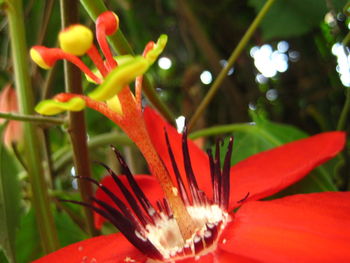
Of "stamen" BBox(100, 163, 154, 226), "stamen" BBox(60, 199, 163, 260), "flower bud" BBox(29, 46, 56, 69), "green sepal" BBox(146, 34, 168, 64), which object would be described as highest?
"flower bud" BBox(29, 46, 56, 69)

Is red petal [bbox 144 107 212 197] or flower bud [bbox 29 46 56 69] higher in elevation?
flower bud [bbox 29 46 56 69]

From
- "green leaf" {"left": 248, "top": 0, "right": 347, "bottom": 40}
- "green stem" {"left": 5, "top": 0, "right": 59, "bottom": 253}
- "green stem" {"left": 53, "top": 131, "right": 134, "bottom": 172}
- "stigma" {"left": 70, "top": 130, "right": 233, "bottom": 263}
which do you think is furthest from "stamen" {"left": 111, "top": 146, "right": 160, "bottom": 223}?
"green leaf" {"left": 248, "top": 0, "right": 347, "bottom": 40}

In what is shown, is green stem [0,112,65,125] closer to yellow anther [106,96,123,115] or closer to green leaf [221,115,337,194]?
yellow anther [106,96,123,115]

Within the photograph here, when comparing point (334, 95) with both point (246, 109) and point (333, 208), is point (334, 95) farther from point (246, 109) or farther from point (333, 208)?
point (333, 208)

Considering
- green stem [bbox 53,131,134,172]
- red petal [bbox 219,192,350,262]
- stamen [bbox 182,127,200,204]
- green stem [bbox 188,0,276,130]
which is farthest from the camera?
green stem [bbox 53,131,134,172]

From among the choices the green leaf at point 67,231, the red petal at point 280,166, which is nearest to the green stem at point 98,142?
the green leaf at point 67,231

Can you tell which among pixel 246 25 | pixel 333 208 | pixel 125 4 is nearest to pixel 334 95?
pixel 246 25

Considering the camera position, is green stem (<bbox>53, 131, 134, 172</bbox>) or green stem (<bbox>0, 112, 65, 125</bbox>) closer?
green stem (<bbox>0, 112, 65, 125</bbox>)
